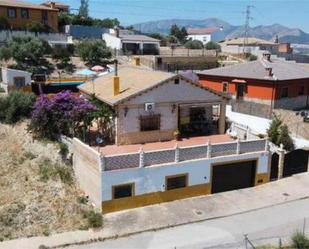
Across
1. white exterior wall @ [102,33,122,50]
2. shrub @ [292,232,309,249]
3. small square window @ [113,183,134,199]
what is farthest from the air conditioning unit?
white exterior wall @ [102,33,122,50]

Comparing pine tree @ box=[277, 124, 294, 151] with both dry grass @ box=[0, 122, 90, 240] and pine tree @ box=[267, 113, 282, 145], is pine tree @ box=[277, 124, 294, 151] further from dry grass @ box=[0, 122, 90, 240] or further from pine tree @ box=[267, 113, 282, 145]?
dry grass @ box=[0, 122, 90, 240]

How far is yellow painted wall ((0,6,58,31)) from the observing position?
51.9 m

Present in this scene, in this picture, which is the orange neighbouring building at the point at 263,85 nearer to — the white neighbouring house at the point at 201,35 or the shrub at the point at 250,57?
the shrub at the point at 250,57

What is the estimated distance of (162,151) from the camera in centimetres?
1986

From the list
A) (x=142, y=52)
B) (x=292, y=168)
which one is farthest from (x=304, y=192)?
(x=142, y=52)

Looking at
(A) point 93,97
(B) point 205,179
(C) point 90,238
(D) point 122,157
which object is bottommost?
(C) point 90,238

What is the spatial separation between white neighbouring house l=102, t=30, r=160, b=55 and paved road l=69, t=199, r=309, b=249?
146 feet

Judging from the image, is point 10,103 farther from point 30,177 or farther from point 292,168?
point 292,168

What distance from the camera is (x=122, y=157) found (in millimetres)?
18953

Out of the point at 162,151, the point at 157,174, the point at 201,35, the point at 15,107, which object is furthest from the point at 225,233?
the point at 201,35

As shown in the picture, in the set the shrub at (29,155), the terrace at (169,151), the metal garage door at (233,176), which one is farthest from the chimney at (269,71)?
the shrub at (29,155)

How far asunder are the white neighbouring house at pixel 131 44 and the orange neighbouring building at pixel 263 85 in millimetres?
24493

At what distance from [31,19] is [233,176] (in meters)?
42.4

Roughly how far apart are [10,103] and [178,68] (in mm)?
30562
